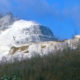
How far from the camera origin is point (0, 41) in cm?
6731

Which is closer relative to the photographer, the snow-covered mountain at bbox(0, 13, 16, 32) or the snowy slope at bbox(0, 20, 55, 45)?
the snowy slope at bbox(0, 20, 55, 45)

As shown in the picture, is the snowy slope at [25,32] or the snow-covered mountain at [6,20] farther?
the snow-covered mountain at [6,20]

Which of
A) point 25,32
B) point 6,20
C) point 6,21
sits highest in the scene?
point 6,20

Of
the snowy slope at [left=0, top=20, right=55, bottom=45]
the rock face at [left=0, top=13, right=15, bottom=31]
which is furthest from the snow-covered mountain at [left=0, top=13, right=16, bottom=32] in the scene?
the snowy slope at [left=0, top=20, right=55, bottom=45]

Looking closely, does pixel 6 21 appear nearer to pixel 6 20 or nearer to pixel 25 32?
pixel 6 20

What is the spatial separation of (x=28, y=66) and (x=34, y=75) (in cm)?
168

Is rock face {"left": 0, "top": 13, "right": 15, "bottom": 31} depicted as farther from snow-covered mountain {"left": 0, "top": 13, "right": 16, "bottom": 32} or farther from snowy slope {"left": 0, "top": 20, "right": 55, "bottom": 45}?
snowy slope {"left": 0, "top": 20, "right": 55, "bottom": 45}

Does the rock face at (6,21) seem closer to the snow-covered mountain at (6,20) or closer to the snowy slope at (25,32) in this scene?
the snow-covered mountain at (6,20)

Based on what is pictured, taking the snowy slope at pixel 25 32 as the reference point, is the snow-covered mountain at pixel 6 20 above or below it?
above

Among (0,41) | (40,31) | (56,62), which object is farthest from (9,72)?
(40,31)

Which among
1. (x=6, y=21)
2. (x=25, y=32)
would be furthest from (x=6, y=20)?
(x=25, y=32)

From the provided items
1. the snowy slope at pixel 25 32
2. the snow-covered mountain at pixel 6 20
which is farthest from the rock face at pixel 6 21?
the snowy slope at pixel 25 32

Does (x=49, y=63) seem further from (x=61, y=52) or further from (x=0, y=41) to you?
(x=0, y=41)

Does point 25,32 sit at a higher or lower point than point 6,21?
lower
